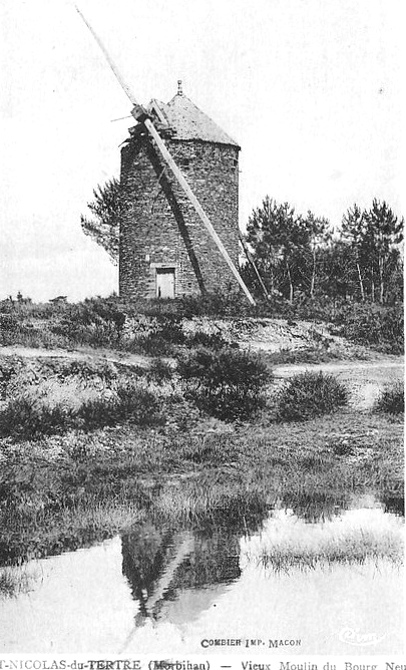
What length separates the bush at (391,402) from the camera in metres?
15.7

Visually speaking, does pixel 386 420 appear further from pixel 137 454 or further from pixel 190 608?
pixel 190 608

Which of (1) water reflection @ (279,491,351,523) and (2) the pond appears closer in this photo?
(2) the pond

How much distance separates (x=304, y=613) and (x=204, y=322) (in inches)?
541

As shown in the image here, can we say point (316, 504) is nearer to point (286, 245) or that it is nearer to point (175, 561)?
point (175, 561)

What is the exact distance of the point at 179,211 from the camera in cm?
2481

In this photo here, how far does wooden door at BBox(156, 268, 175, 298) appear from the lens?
25125 mm

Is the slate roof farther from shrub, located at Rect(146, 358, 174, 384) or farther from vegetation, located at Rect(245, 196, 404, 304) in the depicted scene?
shrub, located at Rect(146, 358, 174, 384)

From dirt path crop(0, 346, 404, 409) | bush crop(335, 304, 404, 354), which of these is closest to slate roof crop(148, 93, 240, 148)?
bush crop(335, 304, 404, 354)

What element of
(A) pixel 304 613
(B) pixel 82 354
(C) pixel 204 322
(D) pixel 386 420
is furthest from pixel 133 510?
(C) pixel 204 322

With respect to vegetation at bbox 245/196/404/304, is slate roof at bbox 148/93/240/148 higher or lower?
higher

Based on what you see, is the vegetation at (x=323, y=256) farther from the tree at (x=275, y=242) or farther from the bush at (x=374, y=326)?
the bush at (x=374, y=326)

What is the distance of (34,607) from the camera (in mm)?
9219

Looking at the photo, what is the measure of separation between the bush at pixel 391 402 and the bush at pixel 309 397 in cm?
82

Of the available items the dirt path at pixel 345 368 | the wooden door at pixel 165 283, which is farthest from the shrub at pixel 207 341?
the wooden door at pixel 165 283
